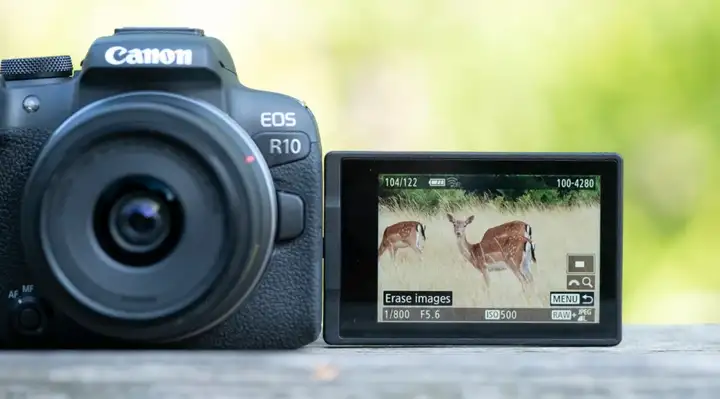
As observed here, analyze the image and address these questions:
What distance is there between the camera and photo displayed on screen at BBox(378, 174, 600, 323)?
2.22 feet

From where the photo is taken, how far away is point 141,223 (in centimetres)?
64

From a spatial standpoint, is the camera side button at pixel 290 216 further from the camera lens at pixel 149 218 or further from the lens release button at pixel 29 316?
the lens release button at pixel 29 316

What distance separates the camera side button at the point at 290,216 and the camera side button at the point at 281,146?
2 cm

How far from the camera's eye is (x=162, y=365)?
608 mm

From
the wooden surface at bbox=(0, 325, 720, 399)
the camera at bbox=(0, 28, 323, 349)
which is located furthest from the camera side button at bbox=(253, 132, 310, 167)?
the wooden surface at bbox=(0, 325, 720, 399)

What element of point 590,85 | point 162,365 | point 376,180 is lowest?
point 162,365

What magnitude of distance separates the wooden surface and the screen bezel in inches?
2.5

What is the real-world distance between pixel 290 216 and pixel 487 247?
120 mm

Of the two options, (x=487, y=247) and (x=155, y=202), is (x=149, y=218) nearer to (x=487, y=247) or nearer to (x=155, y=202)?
(x=155, y=202)

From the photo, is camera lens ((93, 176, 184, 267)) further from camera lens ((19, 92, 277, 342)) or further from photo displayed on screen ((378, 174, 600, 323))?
photo displayed on screen ((378, 174, 600, 323))

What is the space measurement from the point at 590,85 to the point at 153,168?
607mm

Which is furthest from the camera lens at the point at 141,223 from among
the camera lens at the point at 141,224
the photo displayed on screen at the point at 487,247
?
the photo displayed on screen at the point at 487,247

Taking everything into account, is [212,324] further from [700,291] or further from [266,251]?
[700,291]

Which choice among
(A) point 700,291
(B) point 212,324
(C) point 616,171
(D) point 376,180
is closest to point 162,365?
(B) point 212,324
